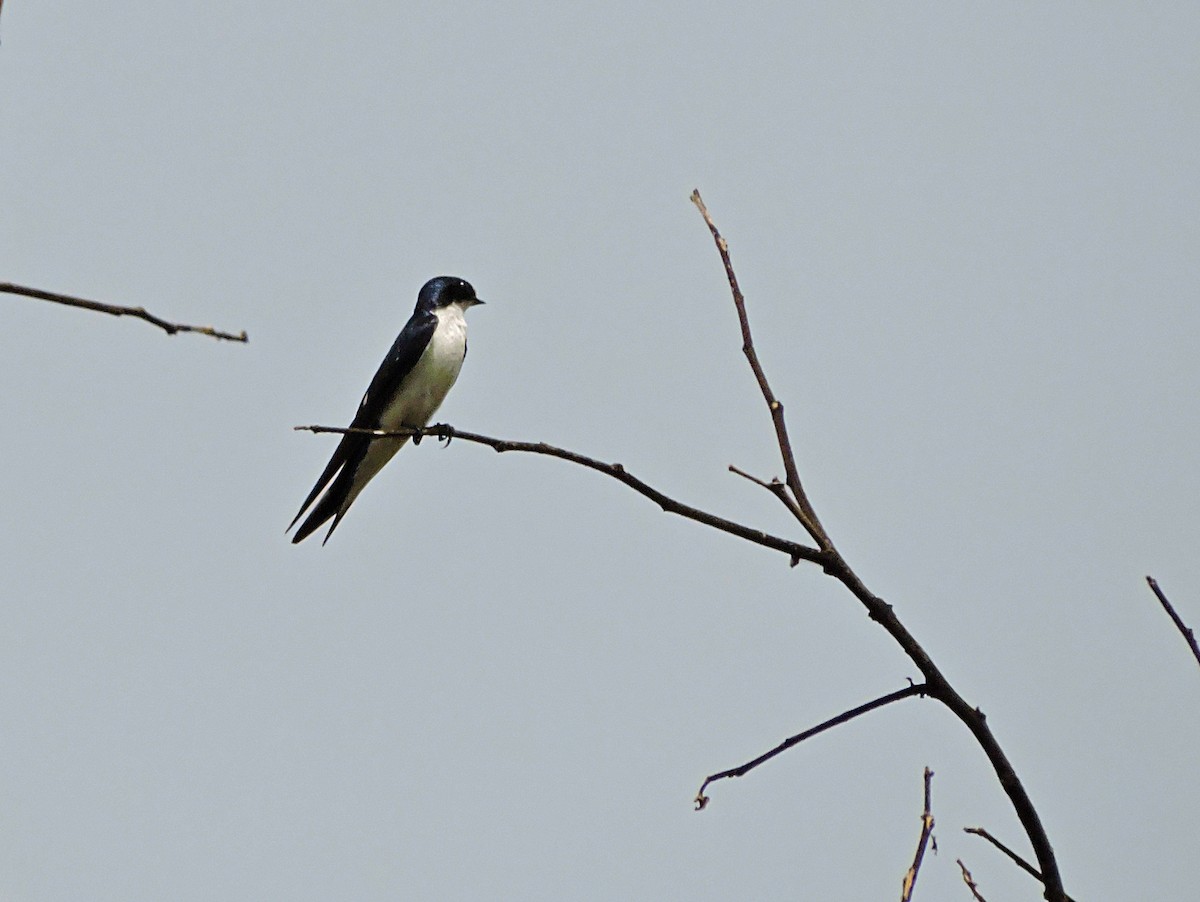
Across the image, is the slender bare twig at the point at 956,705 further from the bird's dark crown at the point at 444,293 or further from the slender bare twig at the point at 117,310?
the bird's dark crown at the point at 444,293

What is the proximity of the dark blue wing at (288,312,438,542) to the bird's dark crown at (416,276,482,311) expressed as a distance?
0.38 ft

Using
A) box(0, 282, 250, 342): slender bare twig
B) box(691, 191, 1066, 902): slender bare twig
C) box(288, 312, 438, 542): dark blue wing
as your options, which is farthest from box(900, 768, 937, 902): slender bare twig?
box(288, 312, 438, 542): dark blue wing

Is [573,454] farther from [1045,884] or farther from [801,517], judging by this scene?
[1045,884]

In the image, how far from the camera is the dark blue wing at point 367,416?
686 centimetres

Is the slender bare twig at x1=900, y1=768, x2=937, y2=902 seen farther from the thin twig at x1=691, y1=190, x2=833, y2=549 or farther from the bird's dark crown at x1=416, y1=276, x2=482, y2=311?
the bird's dark crown at x1=416, y1=276, x2=482, y2=311

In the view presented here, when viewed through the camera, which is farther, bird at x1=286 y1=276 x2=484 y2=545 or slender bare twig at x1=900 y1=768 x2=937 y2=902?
bird at x1=286 y1=276 x2=484 y2=545

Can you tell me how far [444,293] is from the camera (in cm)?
782

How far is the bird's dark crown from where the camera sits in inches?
306

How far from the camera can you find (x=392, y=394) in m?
7.21

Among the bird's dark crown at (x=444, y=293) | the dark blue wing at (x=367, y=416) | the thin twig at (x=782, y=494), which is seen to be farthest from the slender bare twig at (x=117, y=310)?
the bird's dark crown at (x=444, y=293)

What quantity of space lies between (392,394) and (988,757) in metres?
5.33

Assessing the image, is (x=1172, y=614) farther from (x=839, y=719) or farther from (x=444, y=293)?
(x=444, y=293)

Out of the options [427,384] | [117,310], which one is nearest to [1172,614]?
[117,310]

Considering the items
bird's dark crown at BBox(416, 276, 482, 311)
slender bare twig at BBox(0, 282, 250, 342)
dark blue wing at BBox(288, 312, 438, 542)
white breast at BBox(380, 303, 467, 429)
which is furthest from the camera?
bird's dark crown at BBox(416, 276, 482, 311)
